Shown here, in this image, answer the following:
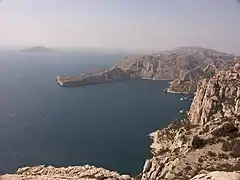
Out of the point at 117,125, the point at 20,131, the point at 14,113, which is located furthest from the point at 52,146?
the point at 14,113

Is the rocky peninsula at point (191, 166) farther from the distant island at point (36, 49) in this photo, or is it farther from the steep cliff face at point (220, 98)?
the distant island at point (36, 49)

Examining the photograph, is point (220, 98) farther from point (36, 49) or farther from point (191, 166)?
point (36, 49)

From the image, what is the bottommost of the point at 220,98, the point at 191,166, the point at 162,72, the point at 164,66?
the point at 162,72

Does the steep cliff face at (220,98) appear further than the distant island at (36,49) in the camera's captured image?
No

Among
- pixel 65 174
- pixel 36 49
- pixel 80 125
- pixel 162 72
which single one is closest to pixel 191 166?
pixel 65 174

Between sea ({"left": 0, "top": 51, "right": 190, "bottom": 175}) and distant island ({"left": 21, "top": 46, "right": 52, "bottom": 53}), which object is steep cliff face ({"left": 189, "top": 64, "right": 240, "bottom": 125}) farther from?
distant island ({"left": 21, "top": 46, "right": 52, "bottom": 53})

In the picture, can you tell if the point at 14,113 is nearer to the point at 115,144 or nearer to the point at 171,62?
the point at 115,144

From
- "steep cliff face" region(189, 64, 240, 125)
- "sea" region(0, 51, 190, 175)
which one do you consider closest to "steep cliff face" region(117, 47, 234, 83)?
"sea" region(0, 51, 190, 175)

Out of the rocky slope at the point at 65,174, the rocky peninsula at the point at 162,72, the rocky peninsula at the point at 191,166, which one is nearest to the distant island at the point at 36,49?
the rocky peninsula at the point at 162,72
